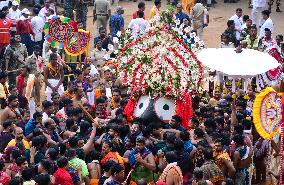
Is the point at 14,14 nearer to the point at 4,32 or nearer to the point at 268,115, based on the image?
the point at 4,32

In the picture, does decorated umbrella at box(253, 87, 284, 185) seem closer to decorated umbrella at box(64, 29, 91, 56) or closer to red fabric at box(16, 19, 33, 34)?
decorated umbrella at box(64, 29, 91, 56)

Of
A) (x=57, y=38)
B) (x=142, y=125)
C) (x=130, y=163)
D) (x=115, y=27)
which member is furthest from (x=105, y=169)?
(x=115, y=27)

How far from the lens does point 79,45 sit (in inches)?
633

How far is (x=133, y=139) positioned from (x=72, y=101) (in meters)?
2.32

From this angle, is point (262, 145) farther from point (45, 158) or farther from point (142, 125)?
point (45, 158)

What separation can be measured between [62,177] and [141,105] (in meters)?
3.52

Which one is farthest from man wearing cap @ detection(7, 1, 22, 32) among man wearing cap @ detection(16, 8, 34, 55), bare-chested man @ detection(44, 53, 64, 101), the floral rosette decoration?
the floral rosette decoration

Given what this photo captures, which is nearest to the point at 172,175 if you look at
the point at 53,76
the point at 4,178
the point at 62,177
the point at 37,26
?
the point at 62,177

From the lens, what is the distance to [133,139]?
36.5ft

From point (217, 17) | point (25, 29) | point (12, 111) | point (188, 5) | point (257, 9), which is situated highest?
point (188, 5)

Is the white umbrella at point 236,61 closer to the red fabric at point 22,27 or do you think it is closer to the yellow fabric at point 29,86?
the yellow fabric at point 29,86

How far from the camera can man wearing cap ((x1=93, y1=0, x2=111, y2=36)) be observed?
64.4 feet

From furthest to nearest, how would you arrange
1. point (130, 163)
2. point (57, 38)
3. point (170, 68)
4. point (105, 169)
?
point (57, 38) < point (170, 68) < point (130, 163) < point (105, 169)

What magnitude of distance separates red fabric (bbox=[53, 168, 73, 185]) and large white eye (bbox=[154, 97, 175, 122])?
11.0 ft
